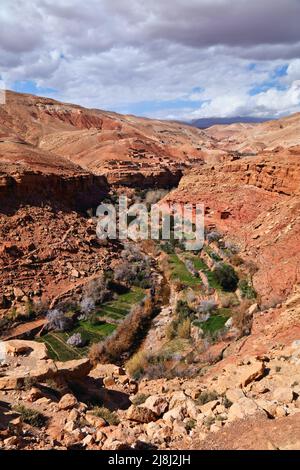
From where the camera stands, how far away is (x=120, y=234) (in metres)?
29.3

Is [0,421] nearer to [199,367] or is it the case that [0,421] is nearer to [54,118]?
[199,367]

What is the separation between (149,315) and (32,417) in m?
11.6

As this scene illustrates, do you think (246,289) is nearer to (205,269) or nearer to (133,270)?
(205,269)

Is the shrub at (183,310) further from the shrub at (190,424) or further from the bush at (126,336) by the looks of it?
the shrub at (190,424)

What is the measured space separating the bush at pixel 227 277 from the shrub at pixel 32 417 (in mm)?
13520

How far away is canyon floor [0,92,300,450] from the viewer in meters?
7.86

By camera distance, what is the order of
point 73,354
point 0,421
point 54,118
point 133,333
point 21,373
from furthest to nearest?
point 54,118
point 133,333
point 73,354
point 21,373
point 0,421

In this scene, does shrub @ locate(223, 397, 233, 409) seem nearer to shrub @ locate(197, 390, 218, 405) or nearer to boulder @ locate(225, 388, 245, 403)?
boulder @ locate(225, 388, 245, 403)

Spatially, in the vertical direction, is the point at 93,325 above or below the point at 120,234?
below

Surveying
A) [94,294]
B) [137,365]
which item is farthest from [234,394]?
[94,294]

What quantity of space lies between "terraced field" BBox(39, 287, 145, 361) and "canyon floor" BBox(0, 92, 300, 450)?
7 centimetres

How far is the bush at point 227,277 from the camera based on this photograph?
68.2 feet
